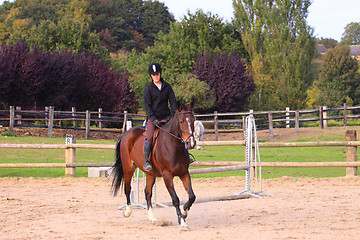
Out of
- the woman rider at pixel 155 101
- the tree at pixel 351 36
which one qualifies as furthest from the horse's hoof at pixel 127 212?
the tree at pixel 351 36

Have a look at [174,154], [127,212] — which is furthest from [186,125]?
[127,212]

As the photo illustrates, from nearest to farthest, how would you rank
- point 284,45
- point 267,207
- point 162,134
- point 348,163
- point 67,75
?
point 162,134 → point 267,207 → point 348,163 → point 67,75 → point 284,45

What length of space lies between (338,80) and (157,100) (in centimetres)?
4980

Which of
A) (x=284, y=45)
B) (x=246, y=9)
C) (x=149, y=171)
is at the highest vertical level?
(x=246, y=9)

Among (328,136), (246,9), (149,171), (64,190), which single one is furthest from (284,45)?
(149,171)

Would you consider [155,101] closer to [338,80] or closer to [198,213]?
[198,213]

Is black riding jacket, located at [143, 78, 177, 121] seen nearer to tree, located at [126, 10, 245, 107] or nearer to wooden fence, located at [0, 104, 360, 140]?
wooden fence, located at [0, 104, 360, 140]

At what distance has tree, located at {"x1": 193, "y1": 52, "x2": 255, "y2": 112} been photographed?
37.0 meters

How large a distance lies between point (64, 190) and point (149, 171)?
461 centimetres

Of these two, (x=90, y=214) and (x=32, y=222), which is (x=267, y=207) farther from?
(x=32, y=222)

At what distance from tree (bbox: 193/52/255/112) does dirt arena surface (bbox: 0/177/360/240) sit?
78.9 ft

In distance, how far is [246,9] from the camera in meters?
48.3

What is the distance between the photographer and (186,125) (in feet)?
23.7

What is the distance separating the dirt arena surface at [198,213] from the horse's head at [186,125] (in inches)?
51.6
